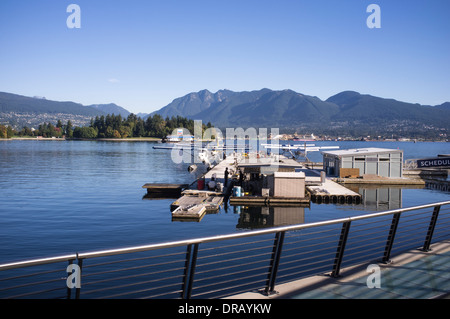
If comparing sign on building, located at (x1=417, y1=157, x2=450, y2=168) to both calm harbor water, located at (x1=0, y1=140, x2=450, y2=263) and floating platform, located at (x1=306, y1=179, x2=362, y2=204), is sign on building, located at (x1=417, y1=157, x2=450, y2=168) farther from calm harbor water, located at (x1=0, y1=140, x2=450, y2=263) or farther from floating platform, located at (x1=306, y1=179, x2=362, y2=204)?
floating platform, located at (x1=306, y1=179, x2=362, y2=204)

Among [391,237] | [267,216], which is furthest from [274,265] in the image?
[267,216]

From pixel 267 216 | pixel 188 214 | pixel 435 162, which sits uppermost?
pixel 435 162

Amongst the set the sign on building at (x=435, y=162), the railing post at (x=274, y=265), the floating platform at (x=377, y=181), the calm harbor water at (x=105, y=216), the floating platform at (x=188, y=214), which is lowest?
the calm harbor water at (x=105, y=216)

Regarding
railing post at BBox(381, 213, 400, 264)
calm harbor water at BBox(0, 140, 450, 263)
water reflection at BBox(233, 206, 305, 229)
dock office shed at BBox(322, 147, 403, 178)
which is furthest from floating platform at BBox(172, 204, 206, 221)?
dock office shed at BBox(322, 147, 403, 178)

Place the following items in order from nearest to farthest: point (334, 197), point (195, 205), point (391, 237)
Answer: point (391, 237) < point (195, 205) < point (334, 197)

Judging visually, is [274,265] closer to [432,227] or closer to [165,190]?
[432,227]

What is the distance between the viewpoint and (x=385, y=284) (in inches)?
235

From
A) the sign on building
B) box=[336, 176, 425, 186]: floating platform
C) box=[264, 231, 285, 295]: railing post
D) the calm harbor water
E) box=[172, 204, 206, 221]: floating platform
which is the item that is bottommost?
the calm harbor water

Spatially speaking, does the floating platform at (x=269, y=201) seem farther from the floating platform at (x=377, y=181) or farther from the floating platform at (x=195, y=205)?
the floating platform at (x=377, y=181)

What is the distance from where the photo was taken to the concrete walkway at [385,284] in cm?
546

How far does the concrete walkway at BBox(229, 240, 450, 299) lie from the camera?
17.9 feet

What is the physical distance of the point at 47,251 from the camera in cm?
2022

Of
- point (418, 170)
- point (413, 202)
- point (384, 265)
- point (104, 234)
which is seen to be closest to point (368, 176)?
point (413, 202)

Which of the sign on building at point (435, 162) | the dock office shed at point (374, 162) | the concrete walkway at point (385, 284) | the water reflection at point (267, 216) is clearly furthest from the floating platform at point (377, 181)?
the concrete walkway at point (385, 284)
